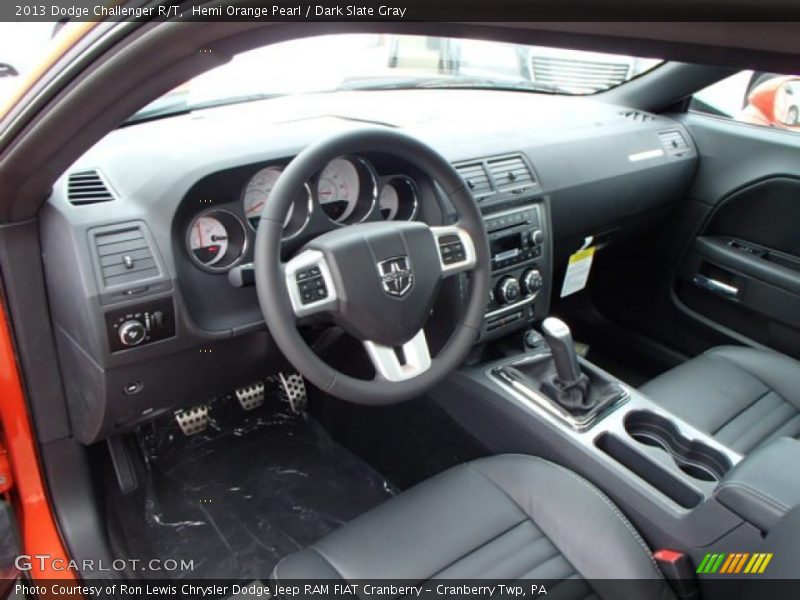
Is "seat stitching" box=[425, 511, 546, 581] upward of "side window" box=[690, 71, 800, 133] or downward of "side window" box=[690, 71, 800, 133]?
downward

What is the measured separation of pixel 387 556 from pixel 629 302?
184 centimetres

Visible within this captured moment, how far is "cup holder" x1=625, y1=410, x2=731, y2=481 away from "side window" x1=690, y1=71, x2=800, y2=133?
1325 millimetres

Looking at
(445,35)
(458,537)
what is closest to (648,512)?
(458,537)

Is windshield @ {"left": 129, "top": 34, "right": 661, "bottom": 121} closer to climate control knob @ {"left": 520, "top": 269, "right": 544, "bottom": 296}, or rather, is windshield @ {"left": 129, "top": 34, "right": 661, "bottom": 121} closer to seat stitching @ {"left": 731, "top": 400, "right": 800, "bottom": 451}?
climate control knob @ {"left": 520, "top": 269, "right": 544, "bottom": 296}

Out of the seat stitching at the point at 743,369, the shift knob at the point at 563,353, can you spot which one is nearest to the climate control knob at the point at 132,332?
the shift knob at the point at 563,353

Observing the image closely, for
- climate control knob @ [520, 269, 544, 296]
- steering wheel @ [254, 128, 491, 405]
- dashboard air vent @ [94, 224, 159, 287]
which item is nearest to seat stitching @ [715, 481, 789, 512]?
steering wheel @ [254, 128, 491, 405]

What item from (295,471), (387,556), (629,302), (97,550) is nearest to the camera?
(387,556)

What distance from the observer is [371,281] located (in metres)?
1.28

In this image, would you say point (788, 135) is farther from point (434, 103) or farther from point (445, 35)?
point (445, 35)

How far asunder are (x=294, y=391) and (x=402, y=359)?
915 millimetres

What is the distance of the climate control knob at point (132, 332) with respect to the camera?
1.29 meters

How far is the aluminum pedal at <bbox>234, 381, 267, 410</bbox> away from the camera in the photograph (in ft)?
6.97

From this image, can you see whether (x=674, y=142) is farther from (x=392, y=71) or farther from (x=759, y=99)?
(x=392, y=71)

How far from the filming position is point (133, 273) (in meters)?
1.28
